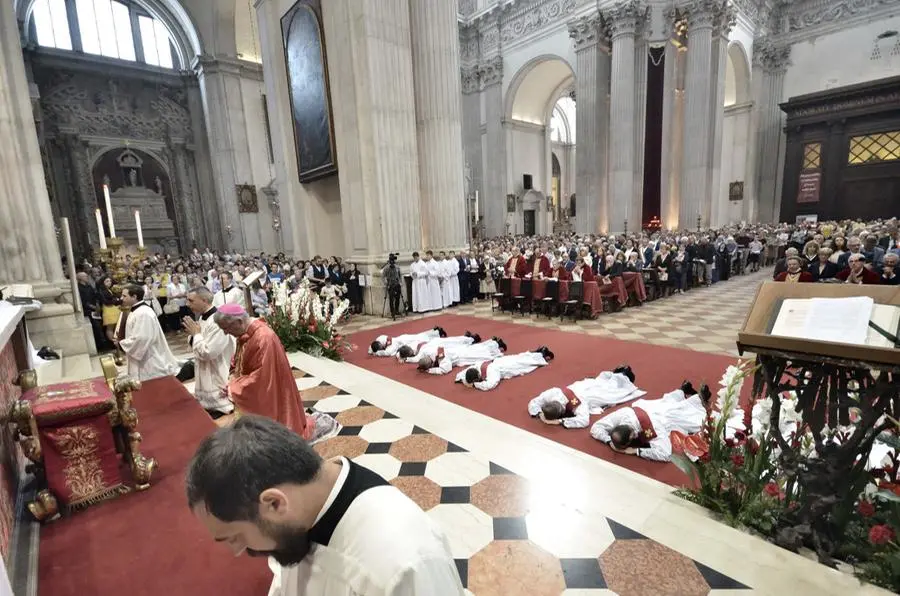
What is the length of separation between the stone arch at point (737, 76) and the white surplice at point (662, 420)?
2613 centimetres

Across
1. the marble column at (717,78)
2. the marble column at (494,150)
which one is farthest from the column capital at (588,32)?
the marble column at (494,150)

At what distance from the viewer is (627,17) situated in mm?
18078

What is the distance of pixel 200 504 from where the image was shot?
Answer: 0.93 metres

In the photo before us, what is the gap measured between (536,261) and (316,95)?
6.80m

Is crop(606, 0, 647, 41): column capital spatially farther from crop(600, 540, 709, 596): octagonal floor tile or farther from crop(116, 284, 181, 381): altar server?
crop(600, 540, 709, 596): octagonal floor tile

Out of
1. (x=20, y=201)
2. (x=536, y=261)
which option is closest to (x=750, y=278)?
(x=536, y=261)

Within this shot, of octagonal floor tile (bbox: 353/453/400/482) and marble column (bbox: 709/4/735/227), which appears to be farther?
marble column (bbox: 709/4/735/227)

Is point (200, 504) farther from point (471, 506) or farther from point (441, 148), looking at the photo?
point (441, 148)

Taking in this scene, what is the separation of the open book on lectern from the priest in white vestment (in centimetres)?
476

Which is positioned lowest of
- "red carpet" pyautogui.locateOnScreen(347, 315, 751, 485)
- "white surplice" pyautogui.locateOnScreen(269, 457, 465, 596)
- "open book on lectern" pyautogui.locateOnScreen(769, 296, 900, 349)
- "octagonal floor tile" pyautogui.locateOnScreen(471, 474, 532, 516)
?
"red carpet" pyautogui.locateOnScreen(347, 315, 751, 485)

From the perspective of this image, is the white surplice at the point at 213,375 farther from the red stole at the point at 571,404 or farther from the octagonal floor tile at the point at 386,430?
the red stole at the point at 571,404

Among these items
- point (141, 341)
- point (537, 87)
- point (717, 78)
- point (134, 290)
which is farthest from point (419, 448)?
point (537, 87)

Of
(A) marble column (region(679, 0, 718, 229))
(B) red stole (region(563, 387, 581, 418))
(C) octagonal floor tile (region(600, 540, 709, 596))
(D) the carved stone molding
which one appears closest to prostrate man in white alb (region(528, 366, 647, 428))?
(B) red stole (region(563, 387, 581, 418))

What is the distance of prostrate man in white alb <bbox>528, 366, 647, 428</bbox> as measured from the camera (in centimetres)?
417
